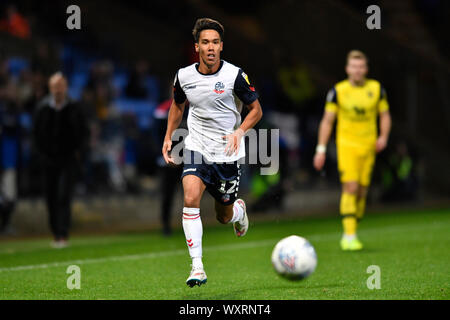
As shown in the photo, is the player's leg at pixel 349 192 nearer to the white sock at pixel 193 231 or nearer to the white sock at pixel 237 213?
the white sock at pixel 237 213

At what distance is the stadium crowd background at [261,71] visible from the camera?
56.5ft

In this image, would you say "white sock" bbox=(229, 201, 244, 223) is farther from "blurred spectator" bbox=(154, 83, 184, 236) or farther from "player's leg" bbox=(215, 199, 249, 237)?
"blurred spectator" bbox=(154, 83, 184, 236)

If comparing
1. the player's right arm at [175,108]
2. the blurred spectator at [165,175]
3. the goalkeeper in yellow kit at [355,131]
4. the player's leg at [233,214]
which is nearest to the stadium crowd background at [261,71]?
the blurred spectator at [165,175]

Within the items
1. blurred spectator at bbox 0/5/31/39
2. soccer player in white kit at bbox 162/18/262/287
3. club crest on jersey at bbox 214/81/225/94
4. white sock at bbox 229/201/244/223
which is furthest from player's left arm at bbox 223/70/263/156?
blurred spectator at bbox 0/5/31/39

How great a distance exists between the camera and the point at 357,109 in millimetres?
10828

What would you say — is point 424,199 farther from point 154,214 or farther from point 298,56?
point 154,214

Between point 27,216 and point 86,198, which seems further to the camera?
point 86,198

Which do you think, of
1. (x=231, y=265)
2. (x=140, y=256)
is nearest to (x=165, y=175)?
(x=140, y=256)

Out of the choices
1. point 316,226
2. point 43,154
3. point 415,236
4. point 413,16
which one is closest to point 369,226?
point 316,226

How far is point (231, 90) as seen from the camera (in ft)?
24.6

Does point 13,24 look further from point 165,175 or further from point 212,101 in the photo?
point 212,101

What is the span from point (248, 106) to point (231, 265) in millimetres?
2399

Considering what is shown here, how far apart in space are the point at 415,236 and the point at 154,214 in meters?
5.98

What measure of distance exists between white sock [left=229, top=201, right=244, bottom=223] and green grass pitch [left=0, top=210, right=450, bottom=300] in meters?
0.56
